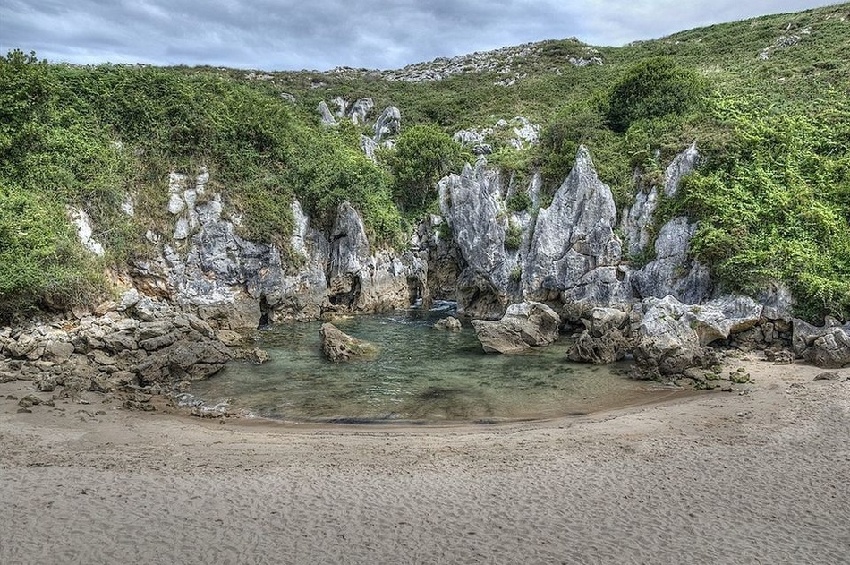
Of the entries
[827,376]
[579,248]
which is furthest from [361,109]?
[827,376]

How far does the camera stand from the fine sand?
9.34m

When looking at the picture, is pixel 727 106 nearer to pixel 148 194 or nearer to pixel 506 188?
pixel 506 188

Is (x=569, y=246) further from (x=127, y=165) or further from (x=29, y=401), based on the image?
(x=29, y=401)

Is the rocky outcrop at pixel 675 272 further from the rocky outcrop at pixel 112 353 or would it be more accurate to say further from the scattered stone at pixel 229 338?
the rocky outcrop at pixel 112 353

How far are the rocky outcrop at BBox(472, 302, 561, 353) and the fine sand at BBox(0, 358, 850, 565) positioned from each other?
32.7 feet

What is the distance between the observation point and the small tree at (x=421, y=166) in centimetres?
5078

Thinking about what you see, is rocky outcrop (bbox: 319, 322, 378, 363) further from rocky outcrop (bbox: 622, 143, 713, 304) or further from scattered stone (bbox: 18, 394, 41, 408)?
rocky outcrop (bbox: 622, 143, 713, 304)

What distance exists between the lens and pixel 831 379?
19.4 metres

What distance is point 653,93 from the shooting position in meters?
42.1

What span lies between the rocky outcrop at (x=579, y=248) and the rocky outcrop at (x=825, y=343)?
10493 millimetres

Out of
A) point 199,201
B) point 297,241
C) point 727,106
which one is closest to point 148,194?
point 199,201

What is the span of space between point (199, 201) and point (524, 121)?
123 ft

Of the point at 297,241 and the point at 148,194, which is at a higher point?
the point at 148,194

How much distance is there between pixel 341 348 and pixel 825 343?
21197 mm
